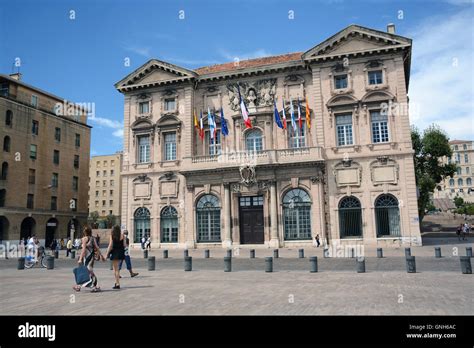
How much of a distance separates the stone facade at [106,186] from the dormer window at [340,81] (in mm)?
74017

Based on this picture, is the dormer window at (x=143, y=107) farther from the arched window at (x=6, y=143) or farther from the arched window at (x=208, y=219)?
the arched window at (x=6, y=143)

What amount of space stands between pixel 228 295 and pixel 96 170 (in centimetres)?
9695

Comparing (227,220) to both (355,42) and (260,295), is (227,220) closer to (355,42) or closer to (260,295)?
(355,42)

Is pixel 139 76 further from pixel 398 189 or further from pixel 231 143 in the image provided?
pixel 398 189

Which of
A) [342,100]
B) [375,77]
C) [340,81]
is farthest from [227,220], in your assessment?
[375,77]

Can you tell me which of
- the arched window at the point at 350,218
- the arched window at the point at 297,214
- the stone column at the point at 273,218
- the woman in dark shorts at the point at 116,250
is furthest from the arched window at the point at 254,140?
the woman in dark shorts at the point at 116,250

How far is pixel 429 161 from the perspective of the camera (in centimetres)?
4756

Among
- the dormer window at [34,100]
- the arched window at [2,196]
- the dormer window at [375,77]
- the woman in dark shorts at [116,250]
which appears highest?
the dormer window at [34,100]

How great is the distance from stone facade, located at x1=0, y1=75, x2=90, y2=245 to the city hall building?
13.3 metres

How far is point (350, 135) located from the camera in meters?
31.3

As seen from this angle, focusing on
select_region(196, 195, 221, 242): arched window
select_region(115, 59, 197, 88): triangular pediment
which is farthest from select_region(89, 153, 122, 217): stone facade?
select_region(196, 195, 221, 242): arched window

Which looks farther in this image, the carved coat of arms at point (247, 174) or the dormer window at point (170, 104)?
the dormer window at point (170, 104)

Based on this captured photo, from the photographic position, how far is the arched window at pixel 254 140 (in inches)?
1335
